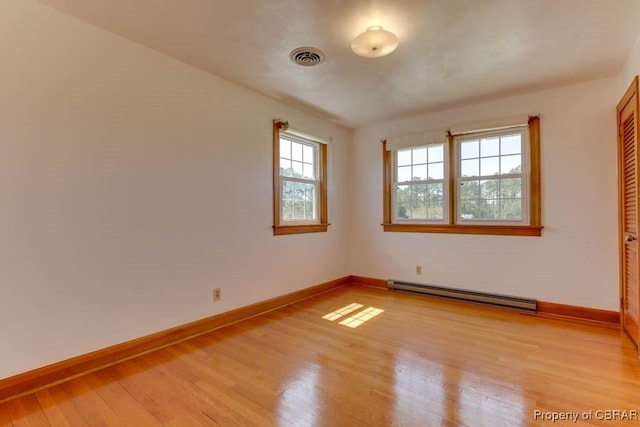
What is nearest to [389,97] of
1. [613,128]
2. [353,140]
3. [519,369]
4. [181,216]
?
[353,140]

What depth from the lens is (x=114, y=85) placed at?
7.62ft

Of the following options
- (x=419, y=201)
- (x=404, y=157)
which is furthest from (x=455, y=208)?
(x=404, y=157)

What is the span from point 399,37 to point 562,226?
2.59 m

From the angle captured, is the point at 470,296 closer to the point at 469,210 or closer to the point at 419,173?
the point at 469,210

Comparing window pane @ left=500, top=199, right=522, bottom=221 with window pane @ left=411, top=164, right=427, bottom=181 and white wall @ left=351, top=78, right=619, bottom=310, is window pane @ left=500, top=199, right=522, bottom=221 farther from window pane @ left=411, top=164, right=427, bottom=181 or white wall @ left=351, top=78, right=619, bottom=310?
window pane @ left=411, top=164, right=427, bottom=181

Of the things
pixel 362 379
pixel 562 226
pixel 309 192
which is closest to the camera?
pixel 362 379

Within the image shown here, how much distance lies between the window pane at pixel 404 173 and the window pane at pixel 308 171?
4.01ft

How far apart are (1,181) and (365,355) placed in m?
2.62

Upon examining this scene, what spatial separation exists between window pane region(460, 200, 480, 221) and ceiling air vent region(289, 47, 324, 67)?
249 cm

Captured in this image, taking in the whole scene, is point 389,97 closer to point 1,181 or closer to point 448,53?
point 448,53

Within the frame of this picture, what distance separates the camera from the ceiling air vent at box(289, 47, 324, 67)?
2.47m

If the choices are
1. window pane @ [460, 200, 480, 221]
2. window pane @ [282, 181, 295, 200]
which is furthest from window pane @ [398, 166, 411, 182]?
window pane @ [282, 181, 295, 200]

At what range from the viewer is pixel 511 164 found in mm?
3582

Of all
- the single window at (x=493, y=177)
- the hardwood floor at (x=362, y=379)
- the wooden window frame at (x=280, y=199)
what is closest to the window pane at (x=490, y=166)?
the single window at (x=493, y=177)
